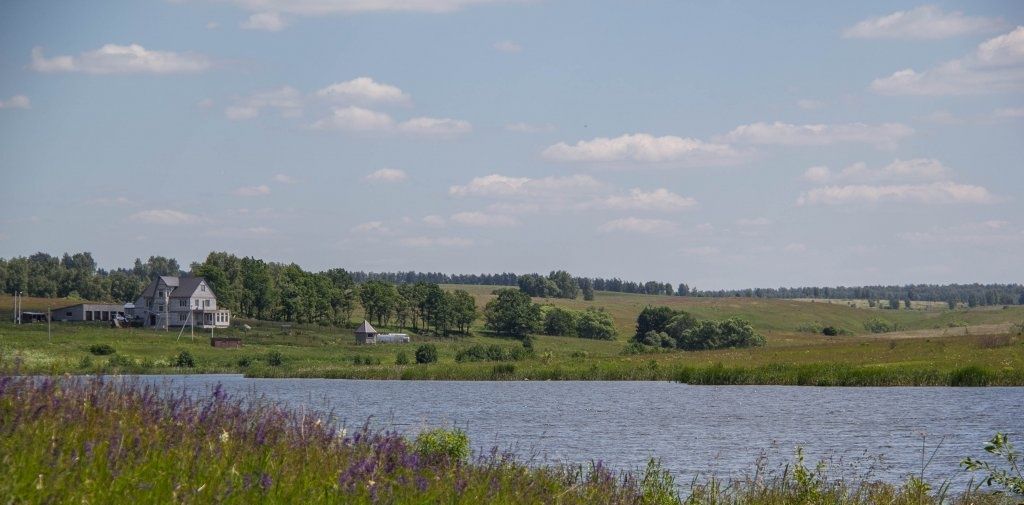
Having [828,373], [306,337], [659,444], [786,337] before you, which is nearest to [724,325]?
[786,337]

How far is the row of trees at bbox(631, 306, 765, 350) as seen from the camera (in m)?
157

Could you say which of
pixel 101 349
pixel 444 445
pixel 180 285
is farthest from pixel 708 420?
pixel 180 285

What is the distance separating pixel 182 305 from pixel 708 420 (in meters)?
134

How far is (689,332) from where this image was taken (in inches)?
6339

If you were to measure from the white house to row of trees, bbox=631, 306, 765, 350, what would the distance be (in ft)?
227

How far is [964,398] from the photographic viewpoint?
61.2 meters

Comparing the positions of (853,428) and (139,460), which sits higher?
(139,460)

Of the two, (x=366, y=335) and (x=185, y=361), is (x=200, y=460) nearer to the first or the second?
(x=185, y=361)

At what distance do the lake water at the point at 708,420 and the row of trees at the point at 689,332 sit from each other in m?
75.8

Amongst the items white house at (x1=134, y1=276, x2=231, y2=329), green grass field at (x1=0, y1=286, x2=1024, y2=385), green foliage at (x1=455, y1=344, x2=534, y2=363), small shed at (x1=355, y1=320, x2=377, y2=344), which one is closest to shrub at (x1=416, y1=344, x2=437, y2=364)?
green foliage at (x1=455, y1=344, x2=534, y2=363)

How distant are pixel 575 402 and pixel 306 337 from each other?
326ft

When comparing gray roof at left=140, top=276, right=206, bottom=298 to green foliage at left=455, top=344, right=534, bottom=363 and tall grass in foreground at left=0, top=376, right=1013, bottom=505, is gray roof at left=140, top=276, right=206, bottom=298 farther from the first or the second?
tall grass in foreground at left=0, top=376, right=1013, bottom=505

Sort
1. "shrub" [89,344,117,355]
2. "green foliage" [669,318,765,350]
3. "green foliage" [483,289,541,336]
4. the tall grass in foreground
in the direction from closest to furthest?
1. the tall grass in foreground
2. "shrub" [89,344,117,355]
3. "green foliage" [669,318,765,350]
4. "green foliage" [483,289,541,336]

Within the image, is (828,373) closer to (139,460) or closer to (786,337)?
(139,460)
